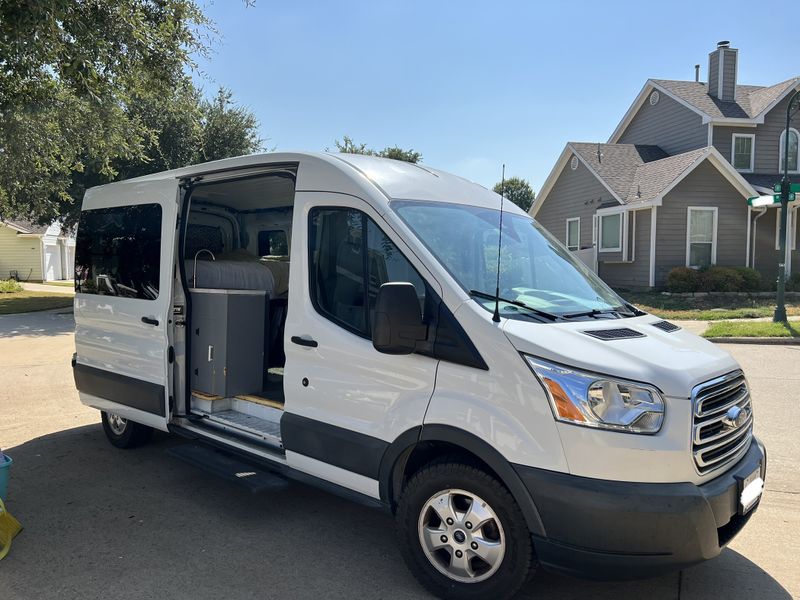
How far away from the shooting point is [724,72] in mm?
23547

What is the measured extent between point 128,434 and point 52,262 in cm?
3711

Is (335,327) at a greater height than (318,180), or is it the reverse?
(318,180)

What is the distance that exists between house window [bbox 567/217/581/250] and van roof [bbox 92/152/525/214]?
2005 cm

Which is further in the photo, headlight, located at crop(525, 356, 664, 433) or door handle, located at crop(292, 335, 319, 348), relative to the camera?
door handle, located at crop(292, 335, 319, 348)

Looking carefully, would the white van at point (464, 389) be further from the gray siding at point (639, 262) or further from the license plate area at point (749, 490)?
the gray siding at point (639, 262)

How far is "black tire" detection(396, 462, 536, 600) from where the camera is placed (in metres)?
3.01

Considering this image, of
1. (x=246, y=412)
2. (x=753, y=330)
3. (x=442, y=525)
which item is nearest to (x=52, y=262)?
(x=753, y=330)

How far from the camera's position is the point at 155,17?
8828mm

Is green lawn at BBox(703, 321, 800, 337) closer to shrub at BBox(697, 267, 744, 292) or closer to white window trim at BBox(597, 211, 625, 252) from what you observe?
shrub at BBox(697, 267, 744, 292)

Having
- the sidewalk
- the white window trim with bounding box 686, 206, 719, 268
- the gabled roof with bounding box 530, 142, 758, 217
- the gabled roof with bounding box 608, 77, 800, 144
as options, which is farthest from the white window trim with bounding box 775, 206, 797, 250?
the sidewalk

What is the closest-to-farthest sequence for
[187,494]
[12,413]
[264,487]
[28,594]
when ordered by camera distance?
[28,594] → [264,487] → [187,494] → [12,413]

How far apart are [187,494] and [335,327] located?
215 cm

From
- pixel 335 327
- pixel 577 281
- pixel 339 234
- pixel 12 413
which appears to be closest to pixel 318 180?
pixel 339 234

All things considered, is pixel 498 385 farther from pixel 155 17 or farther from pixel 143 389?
pixel 155 17
